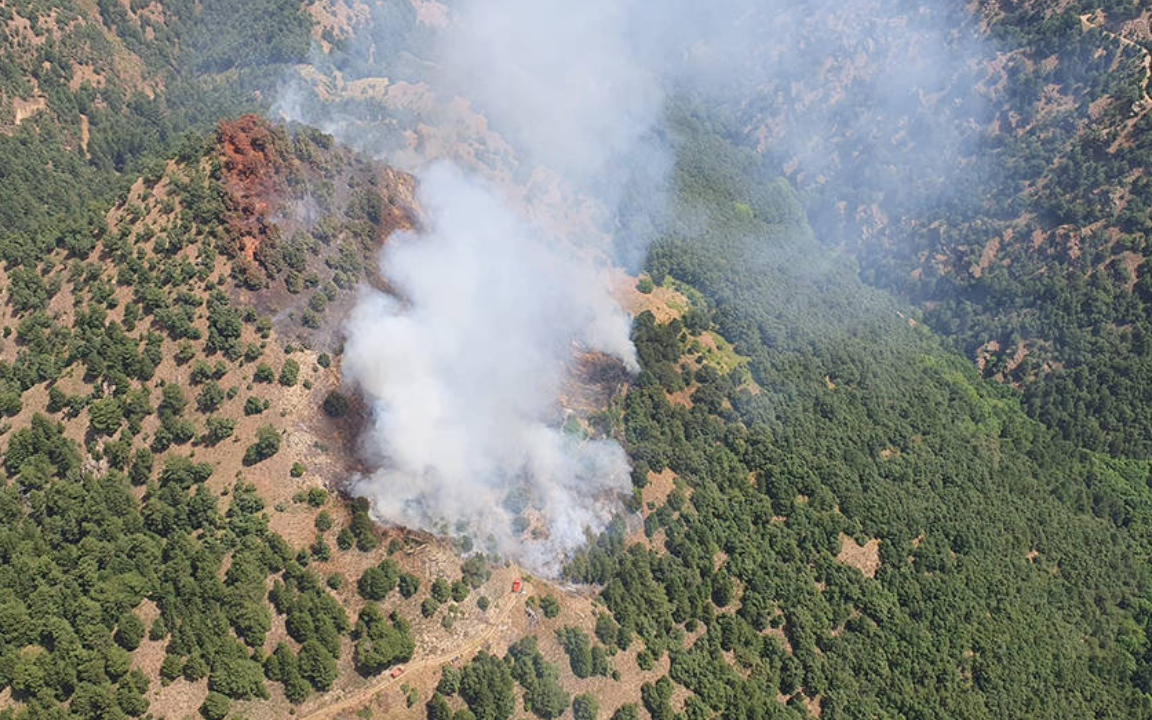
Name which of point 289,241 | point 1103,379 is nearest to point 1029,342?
point 1103,379

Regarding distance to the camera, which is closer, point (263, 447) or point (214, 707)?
point (214, 707)

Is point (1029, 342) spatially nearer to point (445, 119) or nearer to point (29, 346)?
point (445, 119)

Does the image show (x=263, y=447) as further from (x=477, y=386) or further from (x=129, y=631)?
(x=477, y=386)

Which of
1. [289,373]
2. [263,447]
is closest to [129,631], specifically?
[263,447]

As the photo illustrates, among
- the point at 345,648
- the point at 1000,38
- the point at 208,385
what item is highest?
the point at 1000,38

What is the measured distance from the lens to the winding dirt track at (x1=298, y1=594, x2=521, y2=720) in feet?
273

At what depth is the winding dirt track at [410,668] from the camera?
83.1 meters

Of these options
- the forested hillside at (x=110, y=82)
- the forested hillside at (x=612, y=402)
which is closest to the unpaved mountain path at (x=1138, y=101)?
the forested hillside at (x=612, y=402)

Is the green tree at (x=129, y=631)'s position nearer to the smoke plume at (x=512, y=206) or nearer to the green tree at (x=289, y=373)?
the smoke plume at (x=512, y=206)

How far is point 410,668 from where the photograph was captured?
86938mm

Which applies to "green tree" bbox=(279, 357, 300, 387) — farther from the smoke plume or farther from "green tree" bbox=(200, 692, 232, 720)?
"green tree" bbox=(200, 692, 232, 720)

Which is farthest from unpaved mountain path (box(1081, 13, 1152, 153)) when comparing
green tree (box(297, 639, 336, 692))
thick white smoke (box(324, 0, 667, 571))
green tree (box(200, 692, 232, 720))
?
green tree (box(200, 692, 232, 720))

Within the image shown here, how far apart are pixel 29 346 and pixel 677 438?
7440 cm

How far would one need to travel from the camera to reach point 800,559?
111 m
